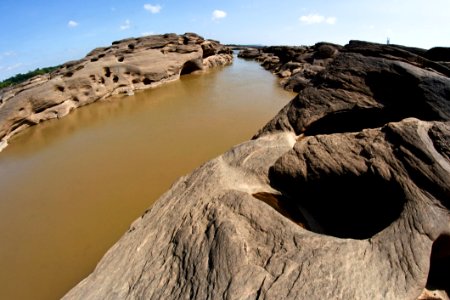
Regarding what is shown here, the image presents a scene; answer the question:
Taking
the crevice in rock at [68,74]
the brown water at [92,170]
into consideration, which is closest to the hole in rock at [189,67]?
the brown water at [92,170]

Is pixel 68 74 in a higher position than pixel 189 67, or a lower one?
lower

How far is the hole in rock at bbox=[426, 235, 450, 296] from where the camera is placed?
3035 millimetres

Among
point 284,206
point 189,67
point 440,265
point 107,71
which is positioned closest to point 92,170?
point 284,206

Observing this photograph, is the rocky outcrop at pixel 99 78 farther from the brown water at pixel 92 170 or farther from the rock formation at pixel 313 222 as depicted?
the rock formation at pixel 313 222

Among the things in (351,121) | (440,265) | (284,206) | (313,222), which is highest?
(351,121)

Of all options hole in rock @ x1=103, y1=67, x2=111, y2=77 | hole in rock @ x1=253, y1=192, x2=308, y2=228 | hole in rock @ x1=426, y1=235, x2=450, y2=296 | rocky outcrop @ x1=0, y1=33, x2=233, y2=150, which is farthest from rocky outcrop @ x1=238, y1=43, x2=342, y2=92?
hole in rock @ x1=103, y1=67, x2=111, y2=77

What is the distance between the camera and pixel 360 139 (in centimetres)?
411

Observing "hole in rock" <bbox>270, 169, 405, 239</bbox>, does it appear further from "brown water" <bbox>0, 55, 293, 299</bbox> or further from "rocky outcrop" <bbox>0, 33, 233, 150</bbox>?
"rocky outcrop" <bbox>0, 33, 233, 150</bbox>

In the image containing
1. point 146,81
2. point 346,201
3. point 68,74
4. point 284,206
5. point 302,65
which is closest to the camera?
point 346,201

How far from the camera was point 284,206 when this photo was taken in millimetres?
4195

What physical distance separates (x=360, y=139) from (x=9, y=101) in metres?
12.7

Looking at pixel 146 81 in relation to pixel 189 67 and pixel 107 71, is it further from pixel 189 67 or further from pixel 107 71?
pixel 189 67

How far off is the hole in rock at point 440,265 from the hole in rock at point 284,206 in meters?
1.41

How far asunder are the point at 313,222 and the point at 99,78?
13.9m
